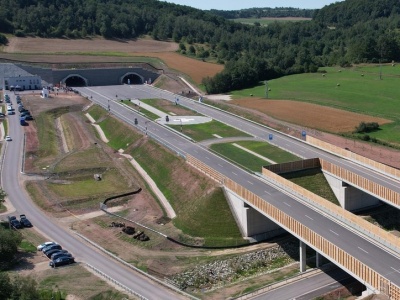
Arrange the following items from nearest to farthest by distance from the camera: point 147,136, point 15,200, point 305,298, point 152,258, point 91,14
→ point 305,298 → point 152,258 → point 15,200 → point 147,136 → point 91,14

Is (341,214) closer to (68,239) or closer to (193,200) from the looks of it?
(193,200)

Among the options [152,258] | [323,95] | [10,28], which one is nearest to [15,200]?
[152,258]

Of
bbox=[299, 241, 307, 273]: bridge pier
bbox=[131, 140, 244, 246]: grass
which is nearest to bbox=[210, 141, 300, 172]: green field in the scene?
bbox=[131, 140, 244, 246]: grass

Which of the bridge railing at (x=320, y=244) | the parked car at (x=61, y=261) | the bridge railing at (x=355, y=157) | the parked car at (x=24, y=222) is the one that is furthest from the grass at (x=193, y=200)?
Answer: the bridge railing at (x=355, y=157)

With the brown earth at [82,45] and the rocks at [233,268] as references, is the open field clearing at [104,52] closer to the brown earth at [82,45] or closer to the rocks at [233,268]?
the brown earth at [82,45]

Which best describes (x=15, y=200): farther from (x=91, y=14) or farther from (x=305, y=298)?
(x=91, y=14)

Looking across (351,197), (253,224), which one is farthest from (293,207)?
(351,197)
